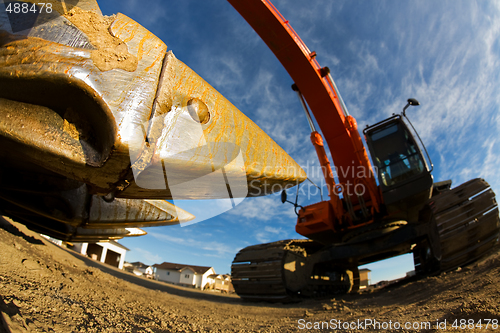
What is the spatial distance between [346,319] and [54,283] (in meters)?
2.68

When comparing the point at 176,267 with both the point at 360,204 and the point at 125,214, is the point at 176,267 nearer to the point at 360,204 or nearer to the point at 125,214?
the point at 360,204

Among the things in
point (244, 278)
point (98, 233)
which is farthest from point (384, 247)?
point (98, 233)

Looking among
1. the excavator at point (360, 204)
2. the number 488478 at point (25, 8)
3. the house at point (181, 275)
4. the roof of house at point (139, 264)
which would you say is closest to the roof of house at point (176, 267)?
the house at point (181, 275)

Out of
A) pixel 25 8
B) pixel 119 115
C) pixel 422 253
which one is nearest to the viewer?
pixel 119 115

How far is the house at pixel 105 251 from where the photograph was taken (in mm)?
16581

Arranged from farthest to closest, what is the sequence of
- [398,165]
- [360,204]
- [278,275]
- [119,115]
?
[278,275] → [360,204] → [398,165] → [119,115]

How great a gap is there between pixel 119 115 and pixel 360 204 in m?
5.36

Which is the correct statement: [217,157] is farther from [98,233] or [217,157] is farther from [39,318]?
[98,233]

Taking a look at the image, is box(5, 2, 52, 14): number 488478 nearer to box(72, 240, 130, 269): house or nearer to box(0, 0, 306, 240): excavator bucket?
box(0, 0, 306, 240): excavator bucket

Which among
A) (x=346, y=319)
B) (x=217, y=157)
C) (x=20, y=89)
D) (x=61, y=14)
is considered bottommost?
(x=346, y=319)

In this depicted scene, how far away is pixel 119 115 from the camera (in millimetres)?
639

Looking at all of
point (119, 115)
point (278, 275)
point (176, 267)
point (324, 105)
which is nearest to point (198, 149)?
point (119, 115)

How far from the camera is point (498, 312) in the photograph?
1520mm

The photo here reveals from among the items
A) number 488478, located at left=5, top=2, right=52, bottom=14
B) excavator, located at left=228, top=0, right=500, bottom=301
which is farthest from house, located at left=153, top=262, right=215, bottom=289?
number 488478, located at left=5, top=2, right=52, bottom=14
